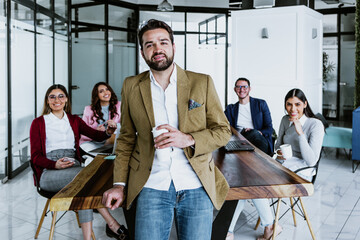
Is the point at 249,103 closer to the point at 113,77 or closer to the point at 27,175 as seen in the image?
the point at 27,175

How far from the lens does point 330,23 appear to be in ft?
38.9

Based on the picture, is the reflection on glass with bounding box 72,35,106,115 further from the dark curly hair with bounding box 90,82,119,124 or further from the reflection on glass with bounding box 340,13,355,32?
the reflection on glass with bounding box 340,13,355,32

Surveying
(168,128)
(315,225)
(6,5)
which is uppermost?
Answer: (6,5)

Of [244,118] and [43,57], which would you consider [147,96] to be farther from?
[43,57]

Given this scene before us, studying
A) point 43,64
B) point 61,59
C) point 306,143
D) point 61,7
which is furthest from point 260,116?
point 61,7

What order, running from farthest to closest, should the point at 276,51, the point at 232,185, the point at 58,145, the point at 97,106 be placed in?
the point at 276,51, the point at 97,106, the point at 58,145, the point at 232,185

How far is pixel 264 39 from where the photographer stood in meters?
7.53

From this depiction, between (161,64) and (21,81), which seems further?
(21,81)

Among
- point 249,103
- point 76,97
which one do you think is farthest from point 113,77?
point 249,103

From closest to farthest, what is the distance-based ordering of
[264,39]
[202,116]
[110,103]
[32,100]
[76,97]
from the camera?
1. [202,116]
2. [110,103]
3. [32,100]
4. [264,39]
5. [76,97]

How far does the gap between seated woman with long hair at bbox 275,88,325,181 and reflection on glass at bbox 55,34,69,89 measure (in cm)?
518

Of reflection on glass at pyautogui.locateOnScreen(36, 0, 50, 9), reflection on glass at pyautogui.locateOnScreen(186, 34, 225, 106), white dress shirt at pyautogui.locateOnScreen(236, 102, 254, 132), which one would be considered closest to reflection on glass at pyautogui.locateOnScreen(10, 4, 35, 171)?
reflection on glass at pyautogui.locateOnScreen(36, 0, 50, 9)

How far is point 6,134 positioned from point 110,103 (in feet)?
5.44

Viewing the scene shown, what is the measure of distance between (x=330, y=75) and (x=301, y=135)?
9146mm
